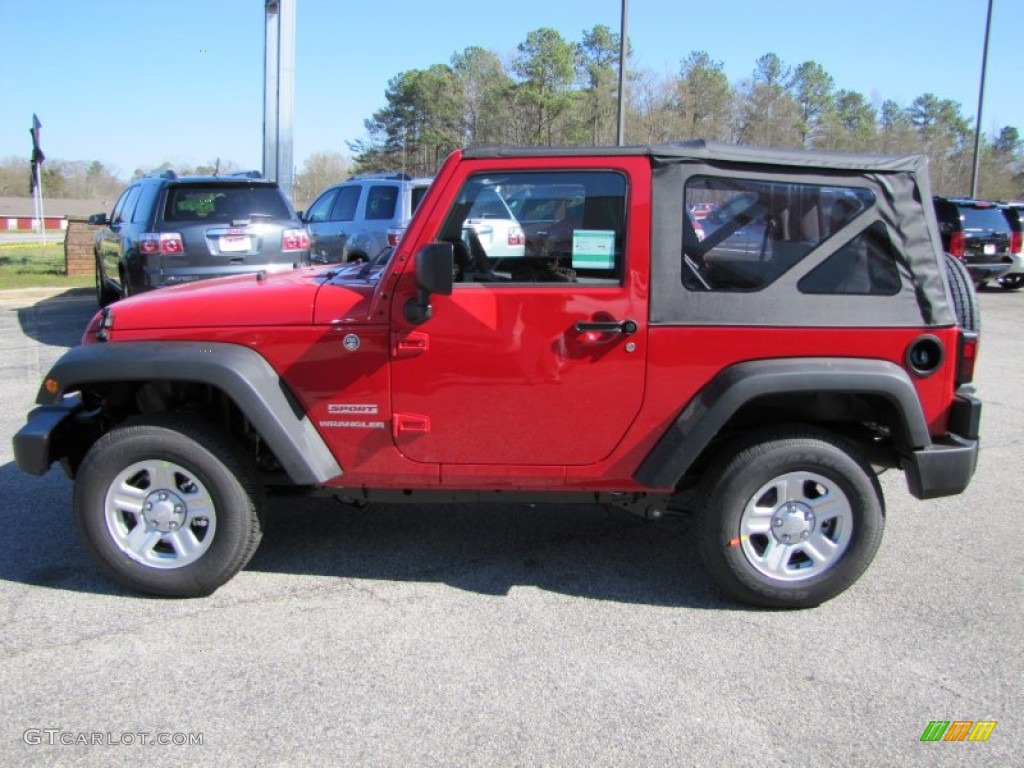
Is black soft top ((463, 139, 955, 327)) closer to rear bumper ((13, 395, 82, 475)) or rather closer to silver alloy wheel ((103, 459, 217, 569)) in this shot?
silver alloy wheel ((103, 459, 217, 569))

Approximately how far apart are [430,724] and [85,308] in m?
12.6

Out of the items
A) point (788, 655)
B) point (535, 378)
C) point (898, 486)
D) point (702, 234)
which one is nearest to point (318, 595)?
point (535, 378)

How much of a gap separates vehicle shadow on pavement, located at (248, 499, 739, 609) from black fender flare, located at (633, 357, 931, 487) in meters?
0.41

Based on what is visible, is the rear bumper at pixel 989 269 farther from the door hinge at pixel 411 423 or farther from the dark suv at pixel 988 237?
the door hinge at pixel 411 423

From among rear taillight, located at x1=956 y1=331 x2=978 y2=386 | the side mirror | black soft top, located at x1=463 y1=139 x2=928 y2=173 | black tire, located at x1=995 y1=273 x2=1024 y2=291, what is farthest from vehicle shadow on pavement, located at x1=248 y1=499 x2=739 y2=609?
black tire, located at x1=995 y1=273 x2=1024 y2=291

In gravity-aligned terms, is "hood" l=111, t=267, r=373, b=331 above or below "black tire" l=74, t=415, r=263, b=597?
above

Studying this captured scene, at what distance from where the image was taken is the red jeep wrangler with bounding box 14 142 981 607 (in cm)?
348

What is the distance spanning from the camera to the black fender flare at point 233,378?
11.4 ft

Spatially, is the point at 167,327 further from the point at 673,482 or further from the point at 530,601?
the point at 673,482

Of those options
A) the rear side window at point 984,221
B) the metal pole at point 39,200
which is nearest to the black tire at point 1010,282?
the rear side window at point 984,221

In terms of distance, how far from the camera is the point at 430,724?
2.83 m

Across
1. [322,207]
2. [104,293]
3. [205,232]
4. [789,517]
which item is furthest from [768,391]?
[104,293]

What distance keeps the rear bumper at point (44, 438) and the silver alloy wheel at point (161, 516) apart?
13.6 inches

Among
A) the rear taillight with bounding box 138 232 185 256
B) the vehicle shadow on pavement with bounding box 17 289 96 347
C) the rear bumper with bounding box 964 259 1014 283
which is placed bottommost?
the vehicle shadow on pavement with bounding box 17 289 96 347
